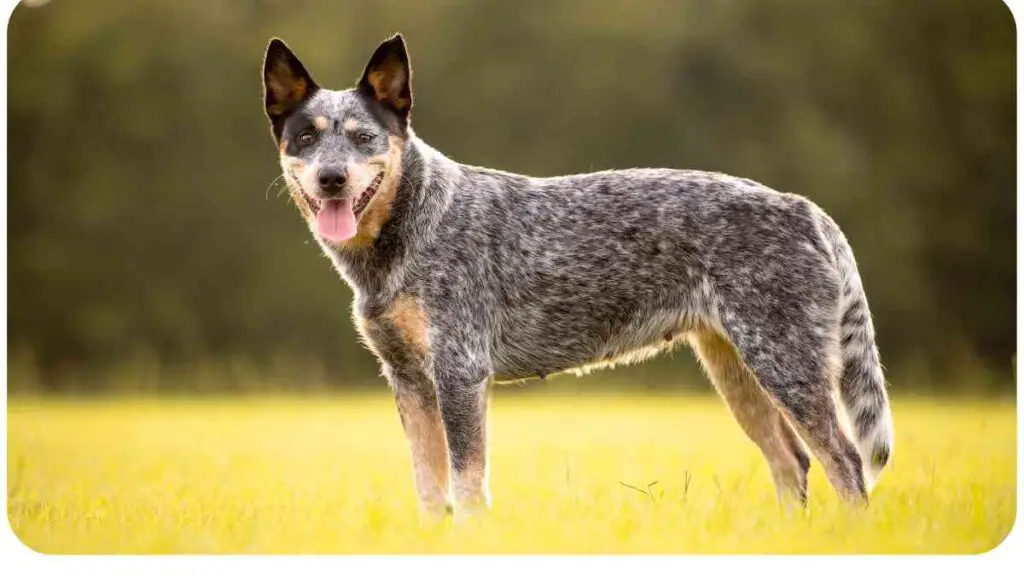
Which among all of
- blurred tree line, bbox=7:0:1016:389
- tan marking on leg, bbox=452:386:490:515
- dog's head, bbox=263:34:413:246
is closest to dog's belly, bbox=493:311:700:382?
tan marking on leg, bbox=452:386:490:515

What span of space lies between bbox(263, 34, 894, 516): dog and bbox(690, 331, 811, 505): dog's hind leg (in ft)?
0.07

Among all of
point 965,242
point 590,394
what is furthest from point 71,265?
point 965,242

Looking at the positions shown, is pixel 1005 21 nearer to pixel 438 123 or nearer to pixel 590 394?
pixel 438 123

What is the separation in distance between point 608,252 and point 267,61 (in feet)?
5.01

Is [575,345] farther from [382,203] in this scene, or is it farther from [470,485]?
[382,203]

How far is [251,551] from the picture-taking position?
179 inches

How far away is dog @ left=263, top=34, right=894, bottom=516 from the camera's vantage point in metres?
4.69

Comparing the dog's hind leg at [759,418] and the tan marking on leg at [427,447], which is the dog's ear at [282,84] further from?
the dog's hind leg at [759,418]

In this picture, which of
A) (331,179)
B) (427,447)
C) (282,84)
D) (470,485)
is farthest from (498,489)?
(282,84)

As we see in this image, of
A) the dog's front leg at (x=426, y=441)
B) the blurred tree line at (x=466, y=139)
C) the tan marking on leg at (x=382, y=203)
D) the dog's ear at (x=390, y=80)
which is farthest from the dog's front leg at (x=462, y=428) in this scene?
the blurred tree line at (x=466, y=139)

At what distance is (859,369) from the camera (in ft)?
16.3

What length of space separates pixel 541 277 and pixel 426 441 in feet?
2.61

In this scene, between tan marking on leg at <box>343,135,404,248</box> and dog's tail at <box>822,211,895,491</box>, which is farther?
dog's tail at <box>822,211,895,491</box>

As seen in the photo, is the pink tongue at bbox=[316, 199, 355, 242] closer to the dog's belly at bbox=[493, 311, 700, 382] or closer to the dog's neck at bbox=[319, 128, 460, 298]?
the dog's neck at bbox=[319, 128, 460, 298]
